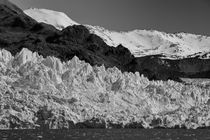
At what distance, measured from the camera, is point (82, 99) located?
11144cm

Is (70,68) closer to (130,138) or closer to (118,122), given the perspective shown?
(118,122)

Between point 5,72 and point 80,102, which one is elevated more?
point 5,72

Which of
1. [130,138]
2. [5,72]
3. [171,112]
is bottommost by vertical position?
[130,138]

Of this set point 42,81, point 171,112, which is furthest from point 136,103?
point 42,81

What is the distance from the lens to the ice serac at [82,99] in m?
97.9

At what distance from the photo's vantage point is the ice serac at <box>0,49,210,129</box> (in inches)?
3853

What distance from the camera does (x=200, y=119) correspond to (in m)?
120

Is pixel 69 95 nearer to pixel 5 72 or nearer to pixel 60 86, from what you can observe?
pixel 60 86

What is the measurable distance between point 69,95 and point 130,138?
82.9ft

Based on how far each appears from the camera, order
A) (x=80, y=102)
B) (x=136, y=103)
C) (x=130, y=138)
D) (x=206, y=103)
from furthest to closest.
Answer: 1. (x=206, y=103)
2. (x=136, y=103)
3. (x=80, y=102)
4. (x=130, y=138)

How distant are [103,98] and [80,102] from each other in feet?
33.5

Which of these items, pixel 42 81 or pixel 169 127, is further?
pixel 169 127

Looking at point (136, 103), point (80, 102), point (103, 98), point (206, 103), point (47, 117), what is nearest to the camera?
point (47, 117)

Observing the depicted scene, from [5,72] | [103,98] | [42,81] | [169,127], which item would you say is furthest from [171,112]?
[5,72]
